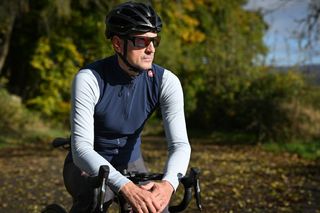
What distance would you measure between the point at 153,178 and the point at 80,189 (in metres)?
0.46

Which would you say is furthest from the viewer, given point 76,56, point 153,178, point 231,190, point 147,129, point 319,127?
point 147,129

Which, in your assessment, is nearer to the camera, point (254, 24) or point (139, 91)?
point (139, 91)

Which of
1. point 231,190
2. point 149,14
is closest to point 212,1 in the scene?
point 231,190

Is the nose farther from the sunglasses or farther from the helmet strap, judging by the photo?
the helmet strap

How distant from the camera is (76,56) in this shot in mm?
21000

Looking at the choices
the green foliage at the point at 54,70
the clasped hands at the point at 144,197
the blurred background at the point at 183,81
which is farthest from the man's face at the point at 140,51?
the green foliage at the point at 54,70

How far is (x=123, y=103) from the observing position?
3.12 m

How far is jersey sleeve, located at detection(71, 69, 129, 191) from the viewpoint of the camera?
2.90 m

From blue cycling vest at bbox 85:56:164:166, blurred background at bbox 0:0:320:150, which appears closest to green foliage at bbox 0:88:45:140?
blurred background at bbox 0:0:320:150

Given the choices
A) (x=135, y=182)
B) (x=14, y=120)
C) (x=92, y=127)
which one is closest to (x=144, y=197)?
(x=135, y=182)

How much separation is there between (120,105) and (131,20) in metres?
0.45

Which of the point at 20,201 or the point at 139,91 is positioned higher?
the point at 139,91

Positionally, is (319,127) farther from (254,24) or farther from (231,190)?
(254,24)

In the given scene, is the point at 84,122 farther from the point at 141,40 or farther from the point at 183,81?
the point at 183,81
